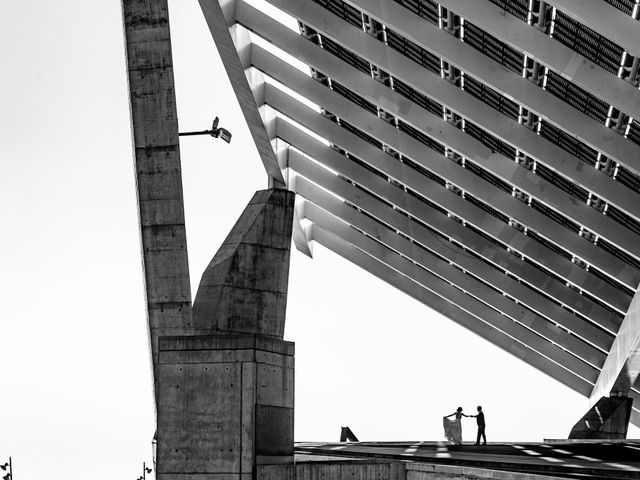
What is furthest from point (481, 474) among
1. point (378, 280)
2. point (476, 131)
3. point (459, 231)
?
point (378, 280)

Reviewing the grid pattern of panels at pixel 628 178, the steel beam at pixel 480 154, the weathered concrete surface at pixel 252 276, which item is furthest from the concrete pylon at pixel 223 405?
the steel beam at pixel 480 154

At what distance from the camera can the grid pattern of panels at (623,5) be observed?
13836 millimetres

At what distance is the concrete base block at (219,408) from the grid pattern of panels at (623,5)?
5958mm

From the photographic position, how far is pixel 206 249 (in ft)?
51.9

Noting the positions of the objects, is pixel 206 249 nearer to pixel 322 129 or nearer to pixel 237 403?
pixel 237 403

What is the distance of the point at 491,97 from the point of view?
19516 mm

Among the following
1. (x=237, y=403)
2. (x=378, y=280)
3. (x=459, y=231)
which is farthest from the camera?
(x=378, y=280)

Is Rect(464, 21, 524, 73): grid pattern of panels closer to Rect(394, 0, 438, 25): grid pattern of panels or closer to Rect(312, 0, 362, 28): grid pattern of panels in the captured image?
Rect(394, 0, 438, 25): grid pattern of panels

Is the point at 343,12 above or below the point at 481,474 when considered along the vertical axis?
above

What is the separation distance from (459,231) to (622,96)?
11.8 metres

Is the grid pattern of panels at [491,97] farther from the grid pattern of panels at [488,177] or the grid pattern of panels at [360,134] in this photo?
the grid pattern of panels at [360,134]

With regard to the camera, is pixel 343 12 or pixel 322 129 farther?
pixel 322 129

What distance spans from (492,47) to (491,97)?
6.65 ft

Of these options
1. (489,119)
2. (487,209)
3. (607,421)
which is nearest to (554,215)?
(487,209)
